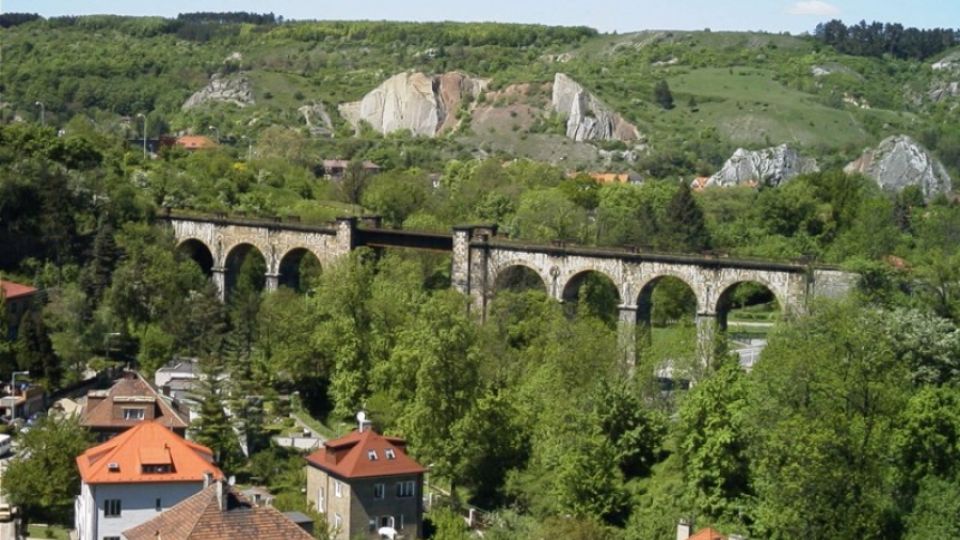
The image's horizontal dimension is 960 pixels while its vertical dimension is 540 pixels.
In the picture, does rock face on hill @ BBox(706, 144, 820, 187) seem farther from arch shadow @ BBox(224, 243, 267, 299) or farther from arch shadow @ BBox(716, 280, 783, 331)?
arch shadow @ BBox(224, 243, 267, 299)

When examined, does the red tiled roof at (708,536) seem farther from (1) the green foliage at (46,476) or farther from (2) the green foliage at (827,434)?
(1) the green foliage at (46,476)

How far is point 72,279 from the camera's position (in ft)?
255

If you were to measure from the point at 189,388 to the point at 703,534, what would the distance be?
27177 mm

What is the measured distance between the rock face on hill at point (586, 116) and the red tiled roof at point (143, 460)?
13559 centimetres

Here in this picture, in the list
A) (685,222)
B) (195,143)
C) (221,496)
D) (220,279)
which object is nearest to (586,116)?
(195,143)

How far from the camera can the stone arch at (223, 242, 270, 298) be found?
85562mm

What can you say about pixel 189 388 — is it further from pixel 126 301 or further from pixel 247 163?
pixel 247 163

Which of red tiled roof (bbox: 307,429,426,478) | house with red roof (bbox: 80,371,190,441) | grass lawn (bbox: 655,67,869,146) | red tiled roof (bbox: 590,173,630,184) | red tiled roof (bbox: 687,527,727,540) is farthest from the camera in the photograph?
grass lawn (bbox: 655,67,869,146)

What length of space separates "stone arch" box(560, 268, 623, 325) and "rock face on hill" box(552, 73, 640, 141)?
341ft

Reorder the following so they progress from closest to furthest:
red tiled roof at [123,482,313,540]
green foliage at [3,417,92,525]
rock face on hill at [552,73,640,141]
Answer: red tiled roof at [123,482,313,540] < green foliage at [3,417,92,525] < rock face on hill at [552,73,640,141]

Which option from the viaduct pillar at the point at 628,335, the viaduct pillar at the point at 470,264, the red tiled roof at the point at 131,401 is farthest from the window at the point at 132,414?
the viaduct pillar at the point at 470,264

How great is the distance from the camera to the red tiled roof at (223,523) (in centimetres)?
3662

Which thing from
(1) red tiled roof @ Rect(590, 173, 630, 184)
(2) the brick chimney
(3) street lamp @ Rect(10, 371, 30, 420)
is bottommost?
(3) street lamp @ Rect(10, 371, 30, 420)

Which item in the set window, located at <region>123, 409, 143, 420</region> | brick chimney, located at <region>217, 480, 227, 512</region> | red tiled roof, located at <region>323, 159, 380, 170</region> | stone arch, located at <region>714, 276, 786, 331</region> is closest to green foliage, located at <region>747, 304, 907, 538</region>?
brick chimney, located at <region>217, 480, 227, 512</region>
